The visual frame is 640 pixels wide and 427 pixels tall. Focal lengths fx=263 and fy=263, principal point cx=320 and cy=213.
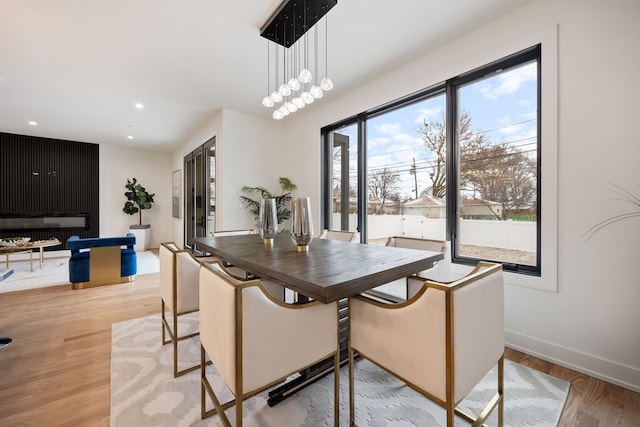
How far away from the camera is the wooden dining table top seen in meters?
1.01

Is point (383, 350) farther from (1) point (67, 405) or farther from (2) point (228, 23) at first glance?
(2) point (228, 23)

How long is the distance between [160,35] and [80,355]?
110 inches

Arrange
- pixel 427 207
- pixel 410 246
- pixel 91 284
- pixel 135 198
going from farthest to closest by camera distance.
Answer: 1. pixel 135 198
2. pixel 91 284
3. pixel 427 207
4. pixel 410 246

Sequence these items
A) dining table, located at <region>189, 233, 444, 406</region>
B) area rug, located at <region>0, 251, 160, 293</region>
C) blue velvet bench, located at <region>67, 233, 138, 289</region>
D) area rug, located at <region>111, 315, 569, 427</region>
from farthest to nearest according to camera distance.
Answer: area rug, located at <region>0, 251, 160, 293</region> < blue velvet bench, located at <region>67, 233, 138, 289</region> < area rug, located at <region>111, 315, 569, 427</region> < dining table, located at <region>189, 233, 444, 406</region>

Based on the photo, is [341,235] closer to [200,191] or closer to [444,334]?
[444,334]

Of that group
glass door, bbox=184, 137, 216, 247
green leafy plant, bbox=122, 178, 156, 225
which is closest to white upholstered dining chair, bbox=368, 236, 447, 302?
glass door, bbox=184, 137, 216, 247

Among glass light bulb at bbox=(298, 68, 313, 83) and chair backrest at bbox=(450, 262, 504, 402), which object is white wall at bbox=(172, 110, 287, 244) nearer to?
glass light bulb at bbox=(298, 68, 313, 83)

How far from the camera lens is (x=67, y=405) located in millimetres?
1492

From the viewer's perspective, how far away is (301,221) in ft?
5.58

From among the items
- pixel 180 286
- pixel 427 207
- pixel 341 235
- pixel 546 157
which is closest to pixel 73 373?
Answer: pixel 180 286

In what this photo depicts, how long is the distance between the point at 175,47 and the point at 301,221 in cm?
235

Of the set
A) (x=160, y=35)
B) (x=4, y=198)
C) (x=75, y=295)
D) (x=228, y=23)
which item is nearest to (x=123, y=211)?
(x=4, y=198)

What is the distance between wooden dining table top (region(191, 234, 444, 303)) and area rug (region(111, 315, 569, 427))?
0.78 m

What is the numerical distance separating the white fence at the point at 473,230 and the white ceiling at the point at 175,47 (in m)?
1.75
